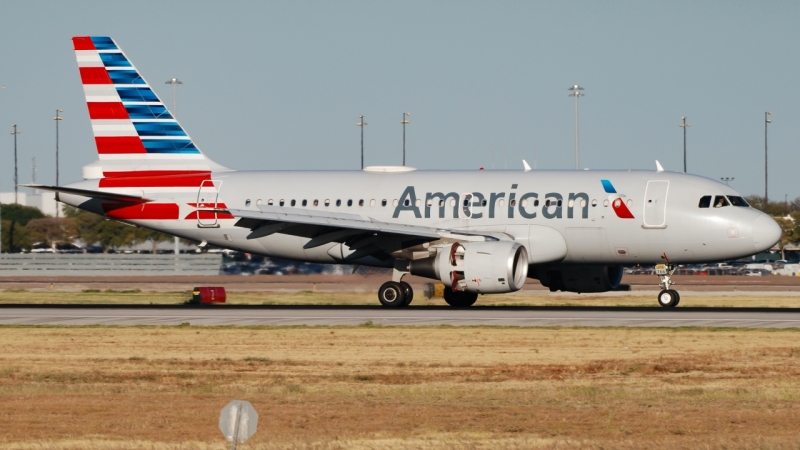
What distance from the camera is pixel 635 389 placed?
61.4 ft

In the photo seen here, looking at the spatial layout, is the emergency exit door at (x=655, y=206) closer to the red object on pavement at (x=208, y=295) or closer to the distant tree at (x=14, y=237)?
the red object on pavement at (x=208, y=295)

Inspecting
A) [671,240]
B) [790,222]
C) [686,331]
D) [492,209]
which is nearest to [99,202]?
[492,209]

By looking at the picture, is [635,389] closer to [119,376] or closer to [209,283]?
[119,376]

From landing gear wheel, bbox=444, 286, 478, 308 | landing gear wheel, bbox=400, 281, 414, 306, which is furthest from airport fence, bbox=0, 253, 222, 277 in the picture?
landing gear wheel, bbox=400, 281, 414, 306

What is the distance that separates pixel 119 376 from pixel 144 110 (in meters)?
21.4

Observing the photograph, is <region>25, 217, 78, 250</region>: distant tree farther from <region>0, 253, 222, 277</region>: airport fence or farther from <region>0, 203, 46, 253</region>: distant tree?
<region>0, 253, 222, 277</region>: airport fence

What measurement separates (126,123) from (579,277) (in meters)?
Answer: 16.1

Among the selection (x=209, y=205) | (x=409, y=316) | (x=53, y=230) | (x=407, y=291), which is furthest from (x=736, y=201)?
(x=53, y=230)

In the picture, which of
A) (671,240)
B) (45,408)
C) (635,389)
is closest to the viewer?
(45,408)

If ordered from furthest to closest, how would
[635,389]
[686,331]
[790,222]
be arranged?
[790,222] < [686,331] < [635,389]

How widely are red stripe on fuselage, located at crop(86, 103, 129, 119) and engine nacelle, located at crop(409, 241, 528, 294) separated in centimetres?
1289

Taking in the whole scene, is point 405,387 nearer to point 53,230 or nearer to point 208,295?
point 208,295

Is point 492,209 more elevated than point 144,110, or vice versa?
point 144,110

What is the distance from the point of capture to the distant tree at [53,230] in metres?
111
